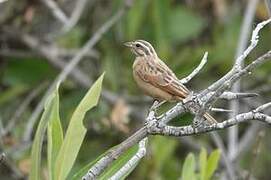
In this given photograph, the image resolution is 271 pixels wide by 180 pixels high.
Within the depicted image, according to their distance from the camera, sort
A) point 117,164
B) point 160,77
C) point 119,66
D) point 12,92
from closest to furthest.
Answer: point 117,164
point 160,77
point 12,92
point 119,66

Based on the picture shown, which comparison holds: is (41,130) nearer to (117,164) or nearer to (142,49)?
(117,164)

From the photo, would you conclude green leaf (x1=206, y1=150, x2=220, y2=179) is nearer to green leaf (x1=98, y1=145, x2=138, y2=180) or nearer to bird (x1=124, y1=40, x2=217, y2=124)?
bird (x1=124, y1=40, x2=217, y2=124)

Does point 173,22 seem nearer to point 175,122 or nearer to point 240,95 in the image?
point 175,122

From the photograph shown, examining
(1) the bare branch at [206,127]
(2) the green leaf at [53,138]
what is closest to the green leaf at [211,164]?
(2) the green leaf at [53,138]

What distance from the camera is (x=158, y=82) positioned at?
3.19 metres

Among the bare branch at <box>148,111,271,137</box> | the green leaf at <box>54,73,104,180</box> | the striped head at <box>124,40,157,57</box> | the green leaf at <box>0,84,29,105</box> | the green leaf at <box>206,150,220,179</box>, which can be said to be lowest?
the green leaf at <box>206,150,220,179</box>

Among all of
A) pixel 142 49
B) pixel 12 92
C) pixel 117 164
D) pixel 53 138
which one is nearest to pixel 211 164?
pixel 142 49

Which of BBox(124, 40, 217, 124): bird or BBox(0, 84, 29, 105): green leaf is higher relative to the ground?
BBox(0, 84, 29, 105): green leaf

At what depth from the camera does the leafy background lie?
5.47m

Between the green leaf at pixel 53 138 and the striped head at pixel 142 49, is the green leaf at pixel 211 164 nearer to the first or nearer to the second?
the striped head at pixel 142 49

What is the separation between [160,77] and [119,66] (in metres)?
2.65

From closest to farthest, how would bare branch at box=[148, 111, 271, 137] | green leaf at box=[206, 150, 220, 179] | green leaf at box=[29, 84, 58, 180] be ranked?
bare branch at box=[148, 111, 271, 137]
green leaf at box=[29, 84, 58, 180]
green leaf at box=[206, 150, 220, 179]

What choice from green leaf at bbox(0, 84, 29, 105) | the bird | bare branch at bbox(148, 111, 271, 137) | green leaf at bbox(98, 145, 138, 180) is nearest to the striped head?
the bird

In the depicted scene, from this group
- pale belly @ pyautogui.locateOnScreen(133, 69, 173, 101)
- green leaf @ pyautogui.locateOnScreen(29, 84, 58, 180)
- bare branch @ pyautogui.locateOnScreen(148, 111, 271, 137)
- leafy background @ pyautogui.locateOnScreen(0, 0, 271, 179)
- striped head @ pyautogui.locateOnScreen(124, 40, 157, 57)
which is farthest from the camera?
leafy background @ pyautogui.locateOnScreen(0, 0, 271, 179)
